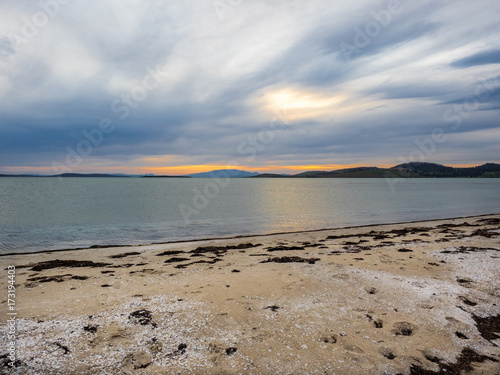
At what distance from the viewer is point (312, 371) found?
5340mm

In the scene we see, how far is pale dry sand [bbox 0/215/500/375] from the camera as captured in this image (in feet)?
18.5

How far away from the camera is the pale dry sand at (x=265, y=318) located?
222 inches

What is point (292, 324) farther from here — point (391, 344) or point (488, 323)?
point (488, 323)

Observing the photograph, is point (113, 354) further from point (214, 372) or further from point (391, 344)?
point (391, 344)

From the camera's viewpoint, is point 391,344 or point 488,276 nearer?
point 391,344

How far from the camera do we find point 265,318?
727 cm

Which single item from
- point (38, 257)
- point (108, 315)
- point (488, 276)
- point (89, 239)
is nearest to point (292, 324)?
point (108, 315)

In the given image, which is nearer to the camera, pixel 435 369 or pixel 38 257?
pixel 435 369

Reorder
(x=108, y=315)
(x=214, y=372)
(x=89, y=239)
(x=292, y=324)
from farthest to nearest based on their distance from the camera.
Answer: (x=89, y=239), (x=108, y=315), (x=292, y=324), (x=214, y=372)

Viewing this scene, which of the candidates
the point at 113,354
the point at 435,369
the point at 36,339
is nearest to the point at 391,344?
the point at 435,369

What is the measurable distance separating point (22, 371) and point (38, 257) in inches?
568

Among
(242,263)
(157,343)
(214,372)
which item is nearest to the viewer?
(214,372)

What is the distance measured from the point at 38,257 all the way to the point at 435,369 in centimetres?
2028

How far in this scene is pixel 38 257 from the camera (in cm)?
1681
